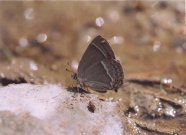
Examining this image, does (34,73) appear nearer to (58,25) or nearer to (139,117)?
(139,117)

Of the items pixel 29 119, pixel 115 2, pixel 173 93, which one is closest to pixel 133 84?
pixel 173 93

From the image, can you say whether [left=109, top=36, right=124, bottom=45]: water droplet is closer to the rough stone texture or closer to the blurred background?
the blurred background

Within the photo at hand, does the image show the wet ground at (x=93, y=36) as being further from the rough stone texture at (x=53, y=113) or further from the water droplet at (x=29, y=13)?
the rough stone texture at (x=53, y=113)

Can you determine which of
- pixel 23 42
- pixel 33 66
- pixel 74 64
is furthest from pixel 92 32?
pixel 33 66

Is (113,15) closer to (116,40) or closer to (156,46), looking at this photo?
(116,40)

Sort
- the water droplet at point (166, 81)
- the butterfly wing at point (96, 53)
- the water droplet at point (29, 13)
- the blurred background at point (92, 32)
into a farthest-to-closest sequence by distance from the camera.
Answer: the water droplet at point (29, 13) < the blurred background at point (92, 32) < the water droplet at point (166, 81) < the butterfly wing at point (96, 53)

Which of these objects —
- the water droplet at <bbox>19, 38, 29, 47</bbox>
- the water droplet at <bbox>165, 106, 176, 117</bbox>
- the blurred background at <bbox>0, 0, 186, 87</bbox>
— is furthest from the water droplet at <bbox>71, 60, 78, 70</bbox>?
the water droplet at <bbox>165, 106, 176, 117</bbox>

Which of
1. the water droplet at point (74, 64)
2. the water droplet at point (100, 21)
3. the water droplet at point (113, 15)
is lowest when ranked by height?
the water droplet at point (74, 64)

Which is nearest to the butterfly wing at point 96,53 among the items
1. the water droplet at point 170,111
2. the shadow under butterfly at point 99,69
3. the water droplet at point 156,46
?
the shadow under butterfly at point 99,69
